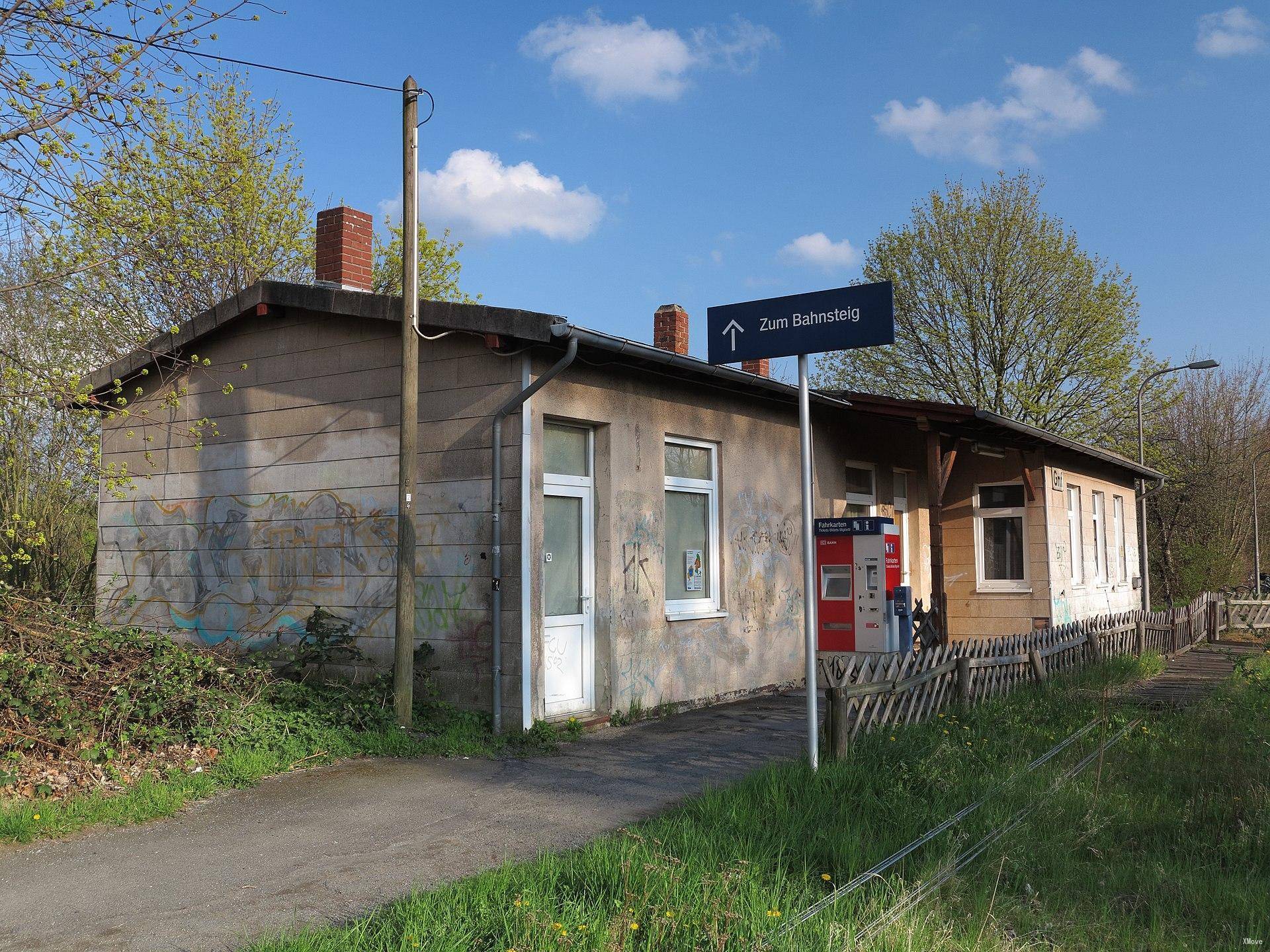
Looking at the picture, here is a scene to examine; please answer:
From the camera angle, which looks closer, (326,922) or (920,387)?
(326,922)

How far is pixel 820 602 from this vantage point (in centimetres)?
1464

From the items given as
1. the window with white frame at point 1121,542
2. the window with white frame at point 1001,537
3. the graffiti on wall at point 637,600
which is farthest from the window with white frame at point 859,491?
the window with white frame at point 1121,542

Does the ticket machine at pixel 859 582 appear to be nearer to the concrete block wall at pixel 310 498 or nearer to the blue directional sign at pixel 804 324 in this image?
the concrete block wall at pixel 310 498

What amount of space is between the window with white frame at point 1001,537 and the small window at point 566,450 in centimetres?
960

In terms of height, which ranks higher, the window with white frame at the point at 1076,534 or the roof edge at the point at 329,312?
the roof edge at the point at 329,312

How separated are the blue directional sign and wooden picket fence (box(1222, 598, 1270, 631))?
17401mm

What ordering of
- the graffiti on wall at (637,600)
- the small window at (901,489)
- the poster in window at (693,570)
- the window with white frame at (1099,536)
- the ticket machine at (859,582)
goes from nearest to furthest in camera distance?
the graffiti on wall at (637,600) < the poster in window at (693,570) < the ticket machine at (859,582) < the small window at (901,489) < the window with white frame at (1099,536)

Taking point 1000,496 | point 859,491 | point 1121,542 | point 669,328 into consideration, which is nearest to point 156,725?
point 669,328

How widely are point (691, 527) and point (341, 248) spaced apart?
492cm

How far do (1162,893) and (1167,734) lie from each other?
4.12 meters

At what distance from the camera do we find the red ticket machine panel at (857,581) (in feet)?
45.7

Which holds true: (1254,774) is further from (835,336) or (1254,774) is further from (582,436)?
(582,436)

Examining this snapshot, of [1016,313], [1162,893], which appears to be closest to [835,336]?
[1162,893]

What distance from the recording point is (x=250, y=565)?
11.0 metres
